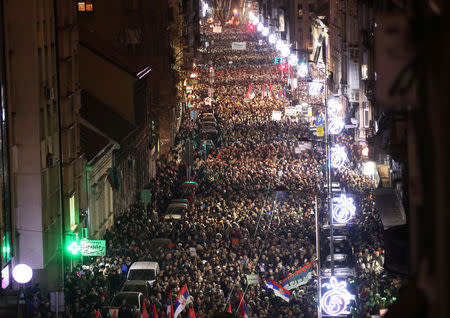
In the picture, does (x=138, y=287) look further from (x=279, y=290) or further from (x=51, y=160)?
(x=51, y=160)

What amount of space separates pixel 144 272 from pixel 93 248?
76.9 inches

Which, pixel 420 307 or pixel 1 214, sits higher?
pixel 420 307

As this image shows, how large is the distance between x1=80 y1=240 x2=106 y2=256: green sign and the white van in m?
1.49

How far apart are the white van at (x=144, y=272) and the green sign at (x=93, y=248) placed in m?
1.49

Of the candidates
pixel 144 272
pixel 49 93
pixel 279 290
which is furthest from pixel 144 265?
pixel 49 93

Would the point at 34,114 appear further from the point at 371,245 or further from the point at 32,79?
the point at 371,245

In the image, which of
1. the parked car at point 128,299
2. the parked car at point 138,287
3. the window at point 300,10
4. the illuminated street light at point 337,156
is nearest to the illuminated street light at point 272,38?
the window at point 300,10

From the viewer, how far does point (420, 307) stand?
6184mm

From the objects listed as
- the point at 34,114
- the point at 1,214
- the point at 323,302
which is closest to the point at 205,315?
the point at 323,302

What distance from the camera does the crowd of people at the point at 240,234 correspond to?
86.3ft

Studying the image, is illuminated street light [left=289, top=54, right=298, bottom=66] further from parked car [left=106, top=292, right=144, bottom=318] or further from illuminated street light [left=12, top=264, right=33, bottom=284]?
illuminated street light [left=12, top=264, right=33, bottom=284]

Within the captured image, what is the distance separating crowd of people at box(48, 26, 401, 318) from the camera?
26.3 meters

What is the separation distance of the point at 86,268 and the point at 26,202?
4263 mm

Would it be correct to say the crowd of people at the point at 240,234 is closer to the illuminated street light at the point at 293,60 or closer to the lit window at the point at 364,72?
the lit window at the point at 364,72
